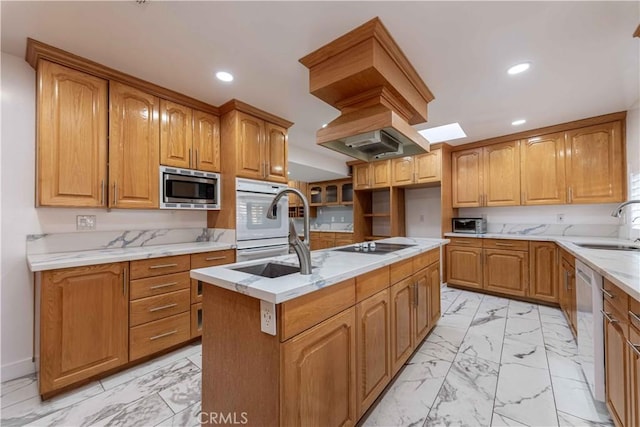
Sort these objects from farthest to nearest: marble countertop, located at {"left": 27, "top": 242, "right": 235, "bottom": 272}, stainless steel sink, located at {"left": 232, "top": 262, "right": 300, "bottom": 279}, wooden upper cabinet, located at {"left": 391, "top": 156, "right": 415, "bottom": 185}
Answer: wooden upper cabinet, located at {"left": 391, "top": 156, "right": 415, "bottom": 185}, marble countertop, located at {"left": 27, "top": 242, "right": 235, "bottom": 272}, stainless steel sink, located at {"left": 232, "top": 262, "right": 300, "bottom": 279}

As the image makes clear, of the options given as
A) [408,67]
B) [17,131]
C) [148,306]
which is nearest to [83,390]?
[148,306]

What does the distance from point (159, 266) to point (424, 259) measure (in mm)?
2254

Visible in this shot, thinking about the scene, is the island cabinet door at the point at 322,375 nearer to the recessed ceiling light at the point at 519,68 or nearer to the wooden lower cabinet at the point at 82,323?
the wooden lower cabinet at the point at 82,323

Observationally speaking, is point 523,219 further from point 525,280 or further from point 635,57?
point 635,57

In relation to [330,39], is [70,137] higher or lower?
lower

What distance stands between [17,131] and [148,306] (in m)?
1.63

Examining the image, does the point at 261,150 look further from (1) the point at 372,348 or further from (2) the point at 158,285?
(1) the point at 372,348

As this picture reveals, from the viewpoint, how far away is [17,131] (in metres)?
1.98

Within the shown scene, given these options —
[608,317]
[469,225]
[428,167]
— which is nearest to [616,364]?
[608,317]

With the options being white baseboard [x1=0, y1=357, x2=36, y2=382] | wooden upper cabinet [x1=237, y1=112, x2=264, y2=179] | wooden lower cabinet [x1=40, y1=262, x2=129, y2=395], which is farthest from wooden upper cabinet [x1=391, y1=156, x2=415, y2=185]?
white baseboard [x1=0, y1=357, x2=36, y2=382]

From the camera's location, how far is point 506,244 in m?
3.66

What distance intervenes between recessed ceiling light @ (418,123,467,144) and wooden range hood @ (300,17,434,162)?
1.76m

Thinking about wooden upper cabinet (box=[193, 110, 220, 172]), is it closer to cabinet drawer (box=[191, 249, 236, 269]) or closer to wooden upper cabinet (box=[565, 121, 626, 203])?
cabinet drawer (box=[191, 249, 236, 269])

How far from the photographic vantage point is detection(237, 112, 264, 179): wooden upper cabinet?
2.86 m
